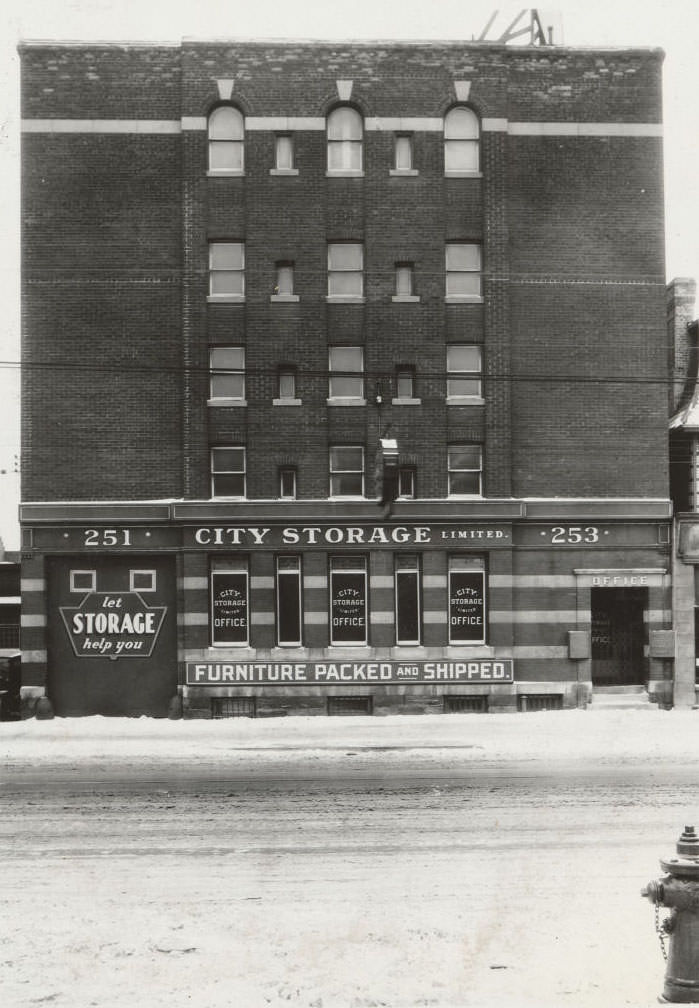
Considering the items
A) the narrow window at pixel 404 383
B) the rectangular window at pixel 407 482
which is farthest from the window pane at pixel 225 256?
the rectangular window at pixel 407 482

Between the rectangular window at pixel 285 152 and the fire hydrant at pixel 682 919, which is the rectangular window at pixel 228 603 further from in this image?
the fire hydrant at pixel 682 919

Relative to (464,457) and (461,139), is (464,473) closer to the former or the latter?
(464,457)

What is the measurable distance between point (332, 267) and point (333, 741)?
11890mm

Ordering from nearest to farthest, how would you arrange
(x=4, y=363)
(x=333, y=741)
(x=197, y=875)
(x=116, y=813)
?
(x=197, y=875) < (x=116, y=813) < (x=333, y=741) < (x=4, y=363)

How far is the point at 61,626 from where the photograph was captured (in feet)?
83.9

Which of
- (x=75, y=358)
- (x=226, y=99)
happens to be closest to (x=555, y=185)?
(x=226, y=99)

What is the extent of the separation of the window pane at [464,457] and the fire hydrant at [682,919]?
763 inches

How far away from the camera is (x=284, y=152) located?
26.1 meters

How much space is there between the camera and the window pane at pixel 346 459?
1021 inches

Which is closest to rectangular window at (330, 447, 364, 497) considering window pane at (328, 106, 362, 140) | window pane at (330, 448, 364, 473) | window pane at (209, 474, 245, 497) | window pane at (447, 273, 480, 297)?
window pane at (330, 448, 364, 473)

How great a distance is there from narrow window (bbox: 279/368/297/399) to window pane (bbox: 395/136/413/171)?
576cm

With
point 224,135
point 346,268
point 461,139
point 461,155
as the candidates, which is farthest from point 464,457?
point 224,135

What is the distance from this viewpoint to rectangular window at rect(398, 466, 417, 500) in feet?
84.8

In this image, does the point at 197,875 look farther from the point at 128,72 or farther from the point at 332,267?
the point at 128,72
